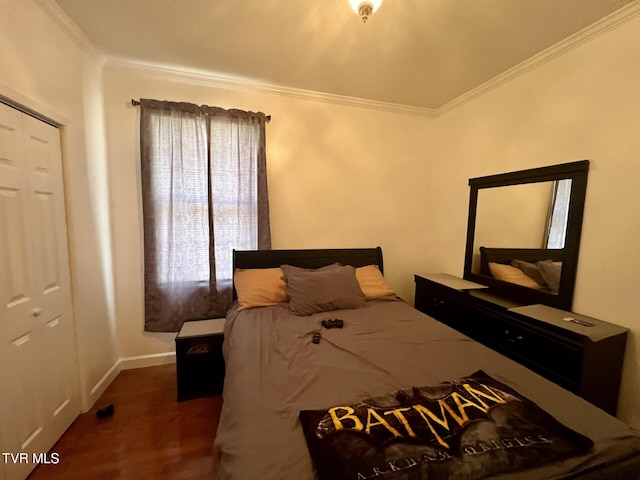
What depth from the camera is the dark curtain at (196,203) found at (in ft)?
7.55

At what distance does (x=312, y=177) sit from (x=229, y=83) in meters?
1.15

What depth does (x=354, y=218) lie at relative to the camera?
3.01 m

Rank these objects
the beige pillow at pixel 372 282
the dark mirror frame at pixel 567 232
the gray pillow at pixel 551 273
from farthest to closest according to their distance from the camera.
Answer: the beige pillow at pixel 372 282
the gray pillow at pixel 551 273
the dark mirror frame at pixel 567 232

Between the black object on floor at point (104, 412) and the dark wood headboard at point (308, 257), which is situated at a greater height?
the dark wood headboard at point (308, 257)

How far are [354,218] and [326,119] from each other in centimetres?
109

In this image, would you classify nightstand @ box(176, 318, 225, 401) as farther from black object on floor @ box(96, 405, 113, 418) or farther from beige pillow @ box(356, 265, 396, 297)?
beige pillow @ box(356, 265, 396, 297)

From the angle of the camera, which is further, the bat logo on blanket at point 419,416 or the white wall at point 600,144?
the white wall at point 600,144

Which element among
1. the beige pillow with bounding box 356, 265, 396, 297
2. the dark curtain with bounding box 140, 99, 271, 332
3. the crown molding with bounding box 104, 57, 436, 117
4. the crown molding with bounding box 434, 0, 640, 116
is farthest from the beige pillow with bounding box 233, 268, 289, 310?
the crown molding with bounding box 434, 0, 640, 116

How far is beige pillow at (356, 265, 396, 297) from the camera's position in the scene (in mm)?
2533

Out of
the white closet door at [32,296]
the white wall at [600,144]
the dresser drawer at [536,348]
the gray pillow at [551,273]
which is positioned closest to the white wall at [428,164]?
the white wall at [600,144]

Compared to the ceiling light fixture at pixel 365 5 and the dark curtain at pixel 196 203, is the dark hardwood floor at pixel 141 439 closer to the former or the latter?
the dark curtain at pixel 196 203

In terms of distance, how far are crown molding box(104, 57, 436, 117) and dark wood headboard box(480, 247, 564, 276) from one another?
1837 millimetres

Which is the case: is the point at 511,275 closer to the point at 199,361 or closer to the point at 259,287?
the point at 259,287

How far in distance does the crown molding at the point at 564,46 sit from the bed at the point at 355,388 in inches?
85.0
